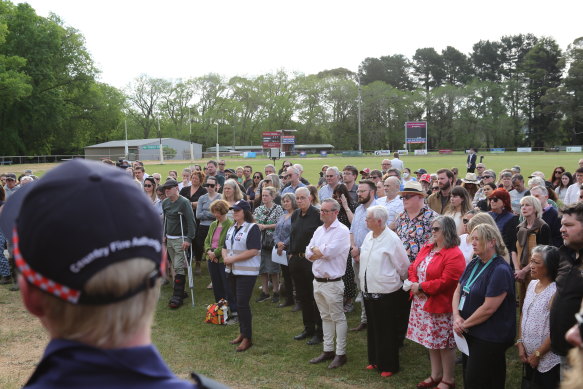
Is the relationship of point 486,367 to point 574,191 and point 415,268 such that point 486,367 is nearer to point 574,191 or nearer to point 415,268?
point 415,268

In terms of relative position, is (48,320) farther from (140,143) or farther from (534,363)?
(140,143)

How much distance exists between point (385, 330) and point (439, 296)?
829 millimetres

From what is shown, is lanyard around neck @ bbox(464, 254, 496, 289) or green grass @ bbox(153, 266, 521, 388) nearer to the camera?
lanyard around neck @ bbox(464, 254, 496, 289)

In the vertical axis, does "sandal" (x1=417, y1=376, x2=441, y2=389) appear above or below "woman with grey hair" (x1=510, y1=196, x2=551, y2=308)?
below

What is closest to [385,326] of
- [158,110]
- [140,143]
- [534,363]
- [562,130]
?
[534,363]

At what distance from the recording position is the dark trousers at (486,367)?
4703mm

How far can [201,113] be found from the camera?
90188mm

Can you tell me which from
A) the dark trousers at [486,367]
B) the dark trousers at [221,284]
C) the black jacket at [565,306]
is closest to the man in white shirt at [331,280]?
the dark trousers at [486,367]

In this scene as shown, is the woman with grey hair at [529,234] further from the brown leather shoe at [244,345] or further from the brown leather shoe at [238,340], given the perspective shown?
the brown leather shoe at [238,340]

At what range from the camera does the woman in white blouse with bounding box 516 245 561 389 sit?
456 cm

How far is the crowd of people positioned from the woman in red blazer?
0.01 meters

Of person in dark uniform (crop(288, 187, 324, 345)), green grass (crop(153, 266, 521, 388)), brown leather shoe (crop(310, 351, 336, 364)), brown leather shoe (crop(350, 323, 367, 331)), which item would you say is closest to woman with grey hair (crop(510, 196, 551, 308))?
green grass (crop(153, 266, 521, 388))

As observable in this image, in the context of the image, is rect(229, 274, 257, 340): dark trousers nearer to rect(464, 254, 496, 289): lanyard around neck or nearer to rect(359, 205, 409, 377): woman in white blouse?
rect(359, 205, 409, 377): woman in white blouse

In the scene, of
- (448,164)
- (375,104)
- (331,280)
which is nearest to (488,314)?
(331,280)
